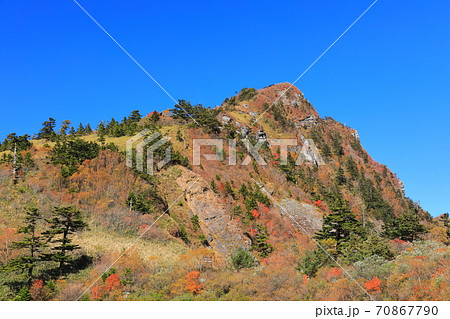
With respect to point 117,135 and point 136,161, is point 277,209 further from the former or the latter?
point 117,135

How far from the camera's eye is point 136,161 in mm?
47875

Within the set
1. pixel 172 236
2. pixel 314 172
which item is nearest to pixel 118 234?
pixel 172 236

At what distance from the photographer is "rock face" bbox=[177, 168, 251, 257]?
1554 inches

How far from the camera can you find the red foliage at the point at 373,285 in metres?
19.9

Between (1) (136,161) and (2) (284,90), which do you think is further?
(2) (284,90)

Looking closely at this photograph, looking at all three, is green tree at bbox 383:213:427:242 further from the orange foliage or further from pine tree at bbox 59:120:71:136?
pine tree at bbox 59:120:71:136

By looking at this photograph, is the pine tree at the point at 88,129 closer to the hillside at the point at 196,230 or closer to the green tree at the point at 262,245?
the hillside at the point at 196,230

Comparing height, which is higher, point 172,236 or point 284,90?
point 284,90

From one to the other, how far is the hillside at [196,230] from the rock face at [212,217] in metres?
0.16

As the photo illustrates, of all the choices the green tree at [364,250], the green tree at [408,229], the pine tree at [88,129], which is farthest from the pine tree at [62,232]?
the pine tree at [88,129]

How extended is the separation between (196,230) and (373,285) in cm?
2457

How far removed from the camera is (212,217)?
42.7 metres

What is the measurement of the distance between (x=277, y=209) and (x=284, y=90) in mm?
90422

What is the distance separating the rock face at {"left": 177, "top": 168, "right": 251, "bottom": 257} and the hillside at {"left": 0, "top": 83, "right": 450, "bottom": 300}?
0.54ft
